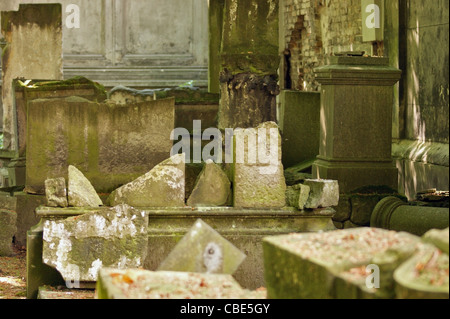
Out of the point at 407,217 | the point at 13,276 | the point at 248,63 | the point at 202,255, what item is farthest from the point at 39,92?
the point at 202,255

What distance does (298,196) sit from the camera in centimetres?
620

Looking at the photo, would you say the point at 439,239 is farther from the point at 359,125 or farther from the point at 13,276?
the point at 359,125

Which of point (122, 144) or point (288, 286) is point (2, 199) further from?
→ point (288, 286)

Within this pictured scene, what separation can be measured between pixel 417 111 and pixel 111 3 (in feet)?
31.1

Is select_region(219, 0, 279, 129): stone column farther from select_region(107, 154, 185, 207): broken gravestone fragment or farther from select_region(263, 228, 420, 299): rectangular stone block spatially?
select_region(263, 228, 420, 299): rectangular stone block

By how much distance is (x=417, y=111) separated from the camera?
9242 mm

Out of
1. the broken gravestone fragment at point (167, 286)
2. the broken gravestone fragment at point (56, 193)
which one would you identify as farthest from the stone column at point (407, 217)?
the broken gravestone fragment at point (167, 286)

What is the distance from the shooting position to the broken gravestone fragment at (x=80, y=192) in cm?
610

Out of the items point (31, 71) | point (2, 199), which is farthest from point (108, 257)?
point (31, 71)

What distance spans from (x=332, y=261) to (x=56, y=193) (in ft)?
10.2

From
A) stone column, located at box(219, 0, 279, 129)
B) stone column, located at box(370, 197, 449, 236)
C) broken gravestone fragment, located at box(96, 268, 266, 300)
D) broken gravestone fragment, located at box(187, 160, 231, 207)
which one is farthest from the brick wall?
broken gravestone fragment, located at box(96, 268, 266, 300)

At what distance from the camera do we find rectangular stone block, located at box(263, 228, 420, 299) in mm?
3316

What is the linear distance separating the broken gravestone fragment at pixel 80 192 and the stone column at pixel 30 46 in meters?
3.08

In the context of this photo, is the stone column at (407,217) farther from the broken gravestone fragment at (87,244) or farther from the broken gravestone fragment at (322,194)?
the broken gravestone fragment at (87,244)
